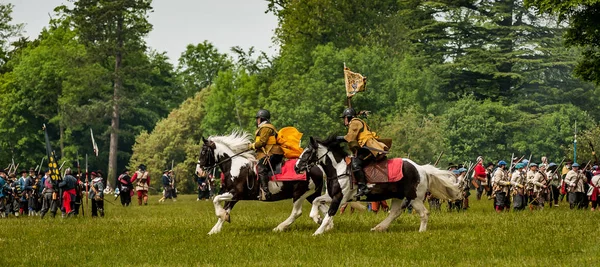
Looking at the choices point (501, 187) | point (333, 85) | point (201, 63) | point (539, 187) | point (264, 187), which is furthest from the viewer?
point (201, 63)

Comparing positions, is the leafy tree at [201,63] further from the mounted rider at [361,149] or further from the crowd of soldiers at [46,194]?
the mounted rider at [361,149]

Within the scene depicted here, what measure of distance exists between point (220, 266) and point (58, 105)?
8248 centimetres

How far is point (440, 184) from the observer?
24609 mm

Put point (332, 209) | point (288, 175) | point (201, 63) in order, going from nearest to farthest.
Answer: point (332, 209), point (288, 175), point (201, 63)

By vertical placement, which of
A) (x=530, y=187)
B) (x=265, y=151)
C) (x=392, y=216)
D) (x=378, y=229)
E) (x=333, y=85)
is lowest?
(x=378, y=229)

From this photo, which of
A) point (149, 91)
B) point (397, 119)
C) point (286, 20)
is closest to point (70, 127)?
point (149, 91)

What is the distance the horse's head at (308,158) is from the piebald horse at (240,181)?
29.0 inches

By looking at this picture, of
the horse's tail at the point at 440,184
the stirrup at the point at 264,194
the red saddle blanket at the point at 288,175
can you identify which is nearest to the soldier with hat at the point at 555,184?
the horse's tail at the point at 440,184

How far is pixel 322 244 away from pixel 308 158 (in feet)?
10.2

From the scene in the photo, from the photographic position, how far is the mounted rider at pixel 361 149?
936 inches

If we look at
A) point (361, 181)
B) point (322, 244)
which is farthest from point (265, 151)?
point (322, 244)

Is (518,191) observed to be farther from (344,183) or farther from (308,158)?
(308,158)

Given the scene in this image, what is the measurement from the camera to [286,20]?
8612cm

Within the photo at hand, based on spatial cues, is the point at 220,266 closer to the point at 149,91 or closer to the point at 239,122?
the point at 239,122
